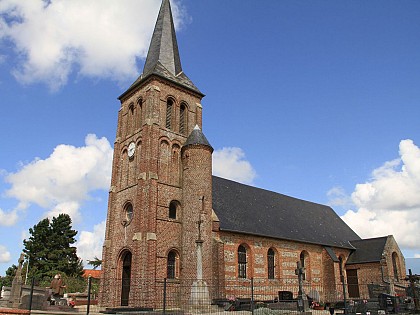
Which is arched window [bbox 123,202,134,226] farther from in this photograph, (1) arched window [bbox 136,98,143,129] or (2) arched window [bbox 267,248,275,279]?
(2) arched window [bbox 267,248,275,279]

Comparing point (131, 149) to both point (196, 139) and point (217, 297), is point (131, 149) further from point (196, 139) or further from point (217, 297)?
point (217, 297)

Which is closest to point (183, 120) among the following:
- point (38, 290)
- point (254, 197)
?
point (254, 197)

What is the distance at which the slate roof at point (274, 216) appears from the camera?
87.5 ft

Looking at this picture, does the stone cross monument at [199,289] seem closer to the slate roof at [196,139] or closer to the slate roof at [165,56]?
the slate roof at [196,139]

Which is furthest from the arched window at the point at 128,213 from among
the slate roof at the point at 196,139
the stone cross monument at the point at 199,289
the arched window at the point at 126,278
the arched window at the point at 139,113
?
the stone cross monument at the point at 199,289

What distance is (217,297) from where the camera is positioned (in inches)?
854

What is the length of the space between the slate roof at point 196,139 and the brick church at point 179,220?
0.09m

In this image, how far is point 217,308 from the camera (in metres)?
20.1

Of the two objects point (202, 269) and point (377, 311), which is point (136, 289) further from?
point (377, 311)

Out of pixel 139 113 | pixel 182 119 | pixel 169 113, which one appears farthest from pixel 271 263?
pixel 139 113

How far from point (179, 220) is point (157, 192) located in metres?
2.37

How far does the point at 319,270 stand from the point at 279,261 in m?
5.48

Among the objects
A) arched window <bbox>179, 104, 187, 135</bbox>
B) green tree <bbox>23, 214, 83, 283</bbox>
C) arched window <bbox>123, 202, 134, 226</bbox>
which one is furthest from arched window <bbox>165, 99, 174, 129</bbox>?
green tree <bbox>23, 214, 83, 283</bbox>

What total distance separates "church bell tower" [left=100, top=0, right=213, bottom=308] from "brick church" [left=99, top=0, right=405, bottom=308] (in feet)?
0.20
